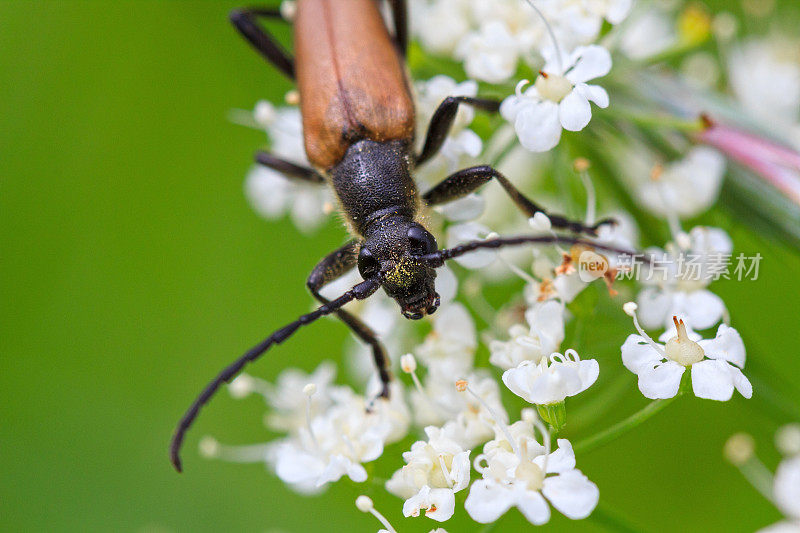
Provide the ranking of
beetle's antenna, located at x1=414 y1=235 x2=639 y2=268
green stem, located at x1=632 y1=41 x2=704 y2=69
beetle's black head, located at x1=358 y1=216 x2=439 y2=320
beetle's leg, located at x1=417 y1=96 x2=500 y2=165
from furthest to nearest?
green stem, located at x1=632 y1=41 x2=704 y2=69 → beetle's leg, located at x1=417 y1=96 x2=500 y2=165 → beetle's black head, located at x1=358 y1=216 x2=439 y2=320 → beetle's antenna, located at x1=414 y1=235 x2=639 y2=268

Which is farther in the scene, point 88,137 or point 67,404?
point 88,137

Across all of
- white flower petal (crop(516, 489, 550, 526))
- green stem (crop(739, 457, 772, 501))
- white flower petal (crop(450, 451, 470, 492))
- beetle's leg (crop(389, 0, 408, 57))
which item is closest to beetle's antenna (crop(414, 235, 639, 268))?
white flower petal (crop(450, 451, 470, 492))

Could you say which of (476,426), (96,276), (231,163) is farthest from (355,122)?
(96,276)

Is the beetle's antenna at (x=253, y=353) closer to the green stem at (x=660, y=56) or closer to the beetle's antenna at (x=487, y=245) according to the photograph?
the beetle's antenna at (x=487, y=245)

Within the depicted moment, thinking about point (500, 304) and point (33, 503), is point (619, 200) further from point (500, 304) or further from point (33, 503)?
point (33, 503)

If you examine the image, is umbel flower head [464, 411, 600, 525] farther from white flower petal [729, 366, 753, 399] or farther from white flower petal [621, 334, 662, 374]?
white flower petal [729, 366, 753, 399]

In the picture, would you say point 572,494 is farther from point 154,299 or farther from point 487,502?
point 154,299

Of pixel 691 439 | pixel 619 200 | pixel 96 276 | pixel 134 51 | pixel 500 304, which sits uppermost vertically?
pixel 134 51
